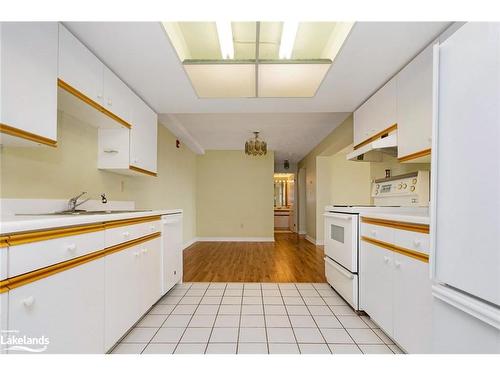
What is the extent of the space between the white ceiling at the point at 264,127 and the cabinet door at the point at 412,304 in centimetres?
273

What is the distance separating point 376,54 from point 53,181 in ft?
8.63

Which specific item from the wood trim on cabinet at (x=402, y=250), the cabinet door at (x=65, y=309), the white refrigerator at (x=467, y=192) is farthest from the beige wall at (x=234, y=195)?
the white refrigerator at (x=467, y=192)

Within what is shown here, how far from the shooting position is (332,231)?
2.73 metres

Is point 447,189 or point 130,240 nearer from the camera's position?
point 447,189

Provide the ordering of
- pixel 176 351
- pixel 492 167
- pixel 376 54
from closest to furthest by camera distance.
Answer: pixel 492 167, pixel 176 351, pixel 376 54

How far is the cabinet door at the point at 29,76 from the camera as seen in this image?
3.90 feet

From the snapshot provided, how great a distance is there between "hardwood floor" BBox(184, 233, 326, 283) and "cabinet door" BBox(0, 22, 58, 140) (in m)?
2.40

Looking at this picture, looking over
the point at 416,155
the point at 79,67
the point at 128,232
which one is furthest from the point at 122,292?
the point at 416,155

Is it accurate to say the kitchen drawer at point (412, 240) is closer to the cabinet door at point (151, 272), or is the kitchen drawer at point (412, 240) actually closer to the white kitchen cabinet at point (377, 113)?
the white kitchen cabinet at point (377, 113)

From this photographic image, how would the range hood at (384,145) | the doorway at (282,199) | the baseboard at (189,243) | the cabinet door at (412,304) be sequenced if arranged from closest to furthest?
1. the cabinet door at (412,304)
2. the range hood at (384,145)
3. the baseboard at (189,243)
4. the doorway at (282,199)

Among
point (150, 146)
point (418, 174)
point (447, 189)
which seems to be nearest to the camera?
point (447, 189)

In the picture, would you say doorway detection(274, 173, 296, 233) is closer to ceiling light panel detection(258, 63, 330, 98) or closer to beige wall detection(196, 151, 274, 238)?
beige wall detection(196, 151, 274, 238)
